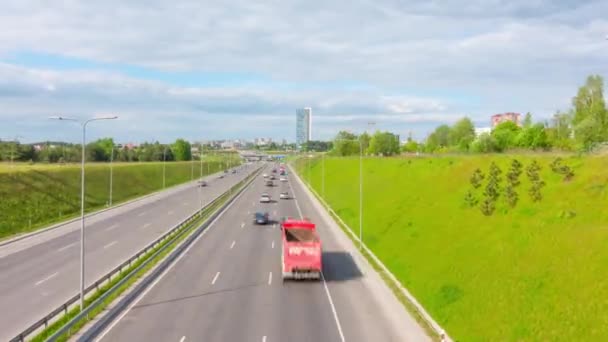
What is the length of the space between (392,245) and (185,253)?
14013mm

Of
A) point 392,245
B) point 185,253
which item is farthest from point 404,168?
point 185,253

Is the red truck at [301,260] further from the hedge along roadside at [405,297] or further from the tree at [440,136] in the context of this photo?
the tree at [440,136]

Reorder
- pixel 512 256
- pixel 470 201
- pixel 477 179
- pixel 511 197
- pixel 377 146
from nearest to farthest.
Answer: pixel 512 256 → pixel 511 197 → pixel 470 201 → pixel 477 179 → pixel 377 146

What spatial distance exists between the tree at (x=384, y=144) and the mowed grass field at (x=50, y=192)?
68032 mm

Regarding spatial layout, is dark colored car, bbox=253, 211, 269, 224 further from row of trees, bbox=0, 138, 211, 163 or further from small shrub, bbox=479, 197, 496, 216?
row of trees, bbox=0, 138, 211, 163

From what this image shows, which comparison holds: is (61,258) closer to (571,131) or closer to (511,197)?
(511,197)

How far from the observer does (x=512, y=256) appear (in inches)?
1003

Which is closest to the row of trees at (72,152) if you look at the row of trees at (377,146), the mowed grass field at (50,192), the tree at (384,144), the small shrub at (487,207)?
the mowed grass field at (50,192)

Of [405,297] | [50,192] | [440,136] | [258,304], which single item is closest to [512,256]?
[405,297]

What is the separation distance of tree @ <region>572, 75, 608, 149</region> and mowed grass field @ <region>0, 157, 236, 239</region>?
51.2 m

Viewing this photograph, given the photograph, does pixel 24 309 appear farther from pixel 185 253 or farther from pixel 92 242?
pixel 92 242

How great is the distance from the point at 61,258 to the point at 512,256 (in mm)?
27119

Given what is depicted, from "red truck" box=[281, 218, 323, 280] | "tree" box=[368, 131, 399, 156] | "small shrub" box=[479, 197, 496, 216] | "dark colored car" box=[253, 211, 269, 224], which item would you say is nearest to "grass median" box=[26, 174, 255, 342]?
"dark colored car" box=[253, 211, 269, 224]

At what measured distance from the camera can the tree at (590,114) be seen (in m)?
49.8
